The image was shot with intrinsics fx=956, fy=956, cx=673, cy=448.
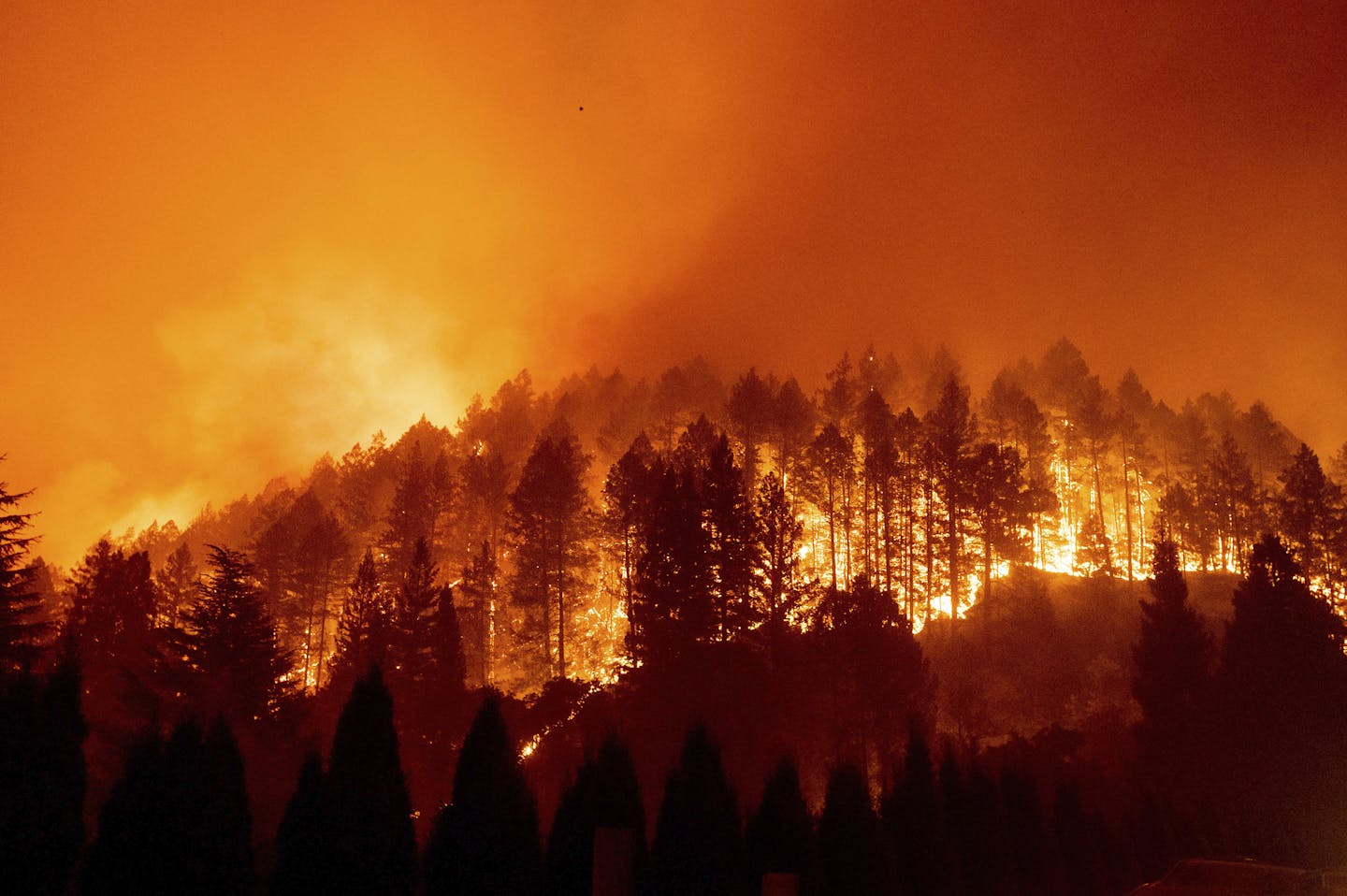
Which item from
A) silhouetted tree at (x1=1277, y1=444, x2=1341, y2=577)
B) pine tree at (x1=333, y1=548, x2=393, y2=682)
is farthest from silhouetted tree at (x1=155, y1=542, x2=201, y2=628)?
silhouetted tree at (x1=1277, y1=444, x2=1341, y2=577)

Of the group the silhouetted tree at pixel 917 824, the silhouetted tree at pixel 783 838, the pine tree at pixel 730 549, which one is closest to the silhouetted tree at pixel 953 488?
the pine tree at pixel 730 549

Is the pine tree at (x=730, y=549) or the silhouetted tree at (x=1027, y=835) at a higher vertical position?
the pine tree at (x=730, y=549)

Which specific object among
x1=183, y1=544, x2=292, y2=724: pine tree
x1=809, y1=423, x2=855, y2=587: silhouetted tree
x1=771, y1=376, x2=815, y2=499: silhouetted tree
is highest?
x1=771, y1=376, x2=815, y2=499: silhouetted tree

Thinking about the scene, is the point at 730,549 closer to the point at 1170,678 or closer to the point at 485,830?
the point at 1170,678

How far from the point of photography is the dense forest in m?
13.2

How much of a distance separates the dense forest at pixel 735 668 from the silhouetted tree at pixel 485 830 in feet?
0.15

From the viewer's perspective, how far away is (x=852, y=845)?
1916cm

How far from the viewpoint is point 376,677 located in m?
14.0

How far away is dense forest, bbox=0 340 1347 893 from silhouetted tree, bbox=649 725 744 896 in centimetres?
5

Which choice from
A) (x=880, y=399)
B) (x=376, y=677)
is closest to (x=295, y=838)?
(x=376, y=677)

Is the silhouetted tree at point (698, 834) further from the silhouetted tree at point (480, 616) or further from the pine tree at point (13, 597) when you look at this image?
the silhouetted tree at point (480, 616)

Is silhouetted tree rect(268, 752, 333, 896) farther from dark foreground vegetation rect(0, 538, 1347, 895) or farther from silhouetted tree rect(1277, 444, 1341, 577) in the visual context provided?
silhouetted tree rect(1277, 444, 1341, 577)

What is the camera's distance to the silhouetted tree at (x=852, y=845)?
1891 centimetres

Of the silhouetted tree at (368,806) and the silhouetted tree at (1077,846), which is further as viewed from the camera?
the silhouetted tree at (1077,846)
